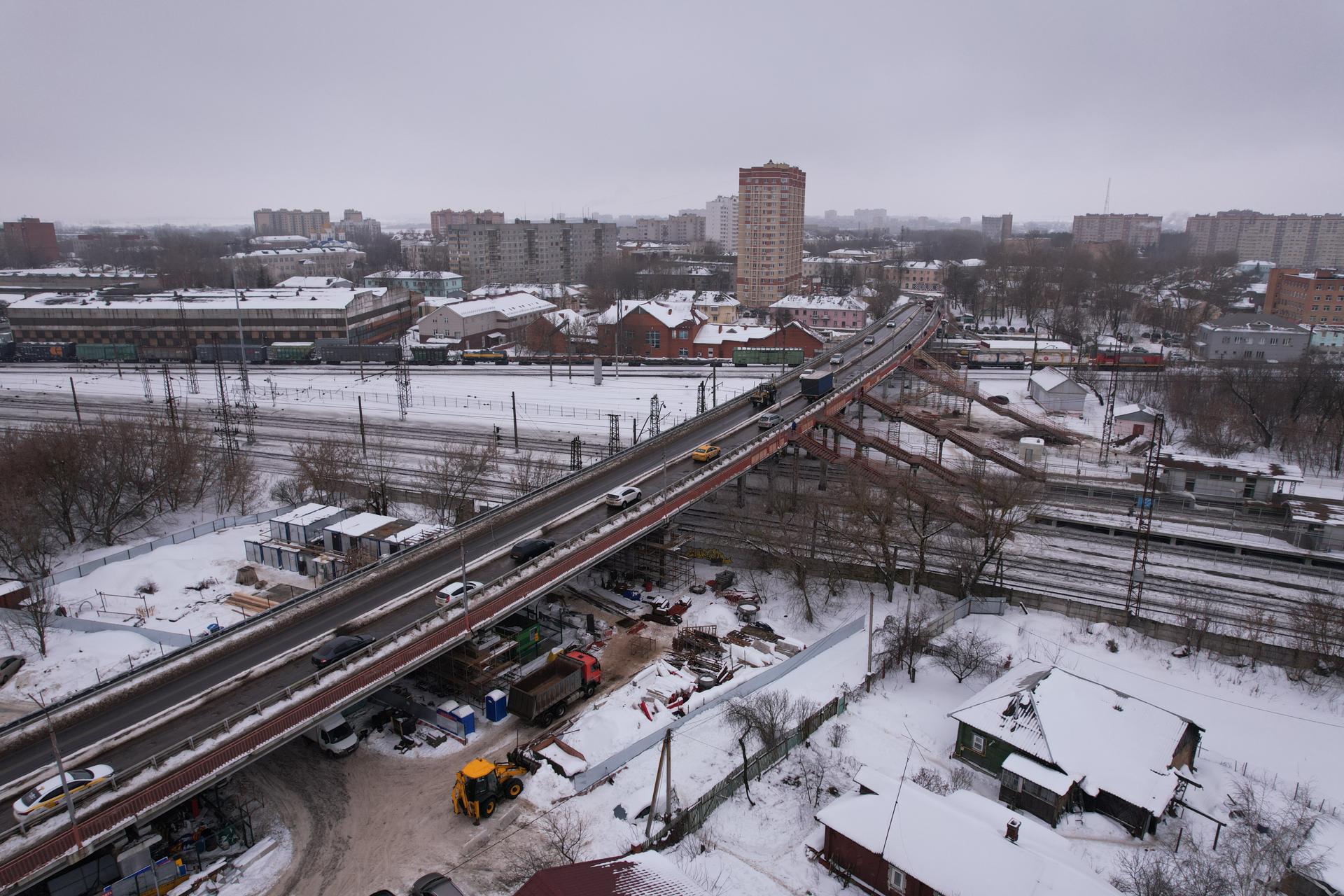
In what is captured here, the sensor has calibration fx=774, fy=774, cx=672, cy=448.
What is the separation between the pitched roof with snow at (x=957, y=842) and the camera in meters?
15.7

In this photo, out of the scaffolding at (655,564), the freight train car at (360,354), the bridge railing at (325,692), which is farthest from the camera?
the freight train car at (360,354)

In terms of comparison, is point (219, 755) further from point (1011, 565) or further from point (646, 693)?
point (1011, 565)

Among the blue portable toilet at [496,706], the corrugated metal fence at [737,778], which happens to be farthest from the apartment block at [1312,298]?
the blue portable toilet at [496,706]

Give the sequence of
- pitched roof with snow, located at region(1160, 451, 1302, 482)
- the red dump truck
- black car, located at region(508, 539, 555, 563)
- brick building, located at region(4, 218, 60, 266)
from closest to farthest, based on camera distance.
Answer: the red dump truck, black car, located at region(508, 539, 555, 563), pitched roof with snow, located at region(1160, 451, 1302, 482), brick building, located at region(4, 218, 60, 266)

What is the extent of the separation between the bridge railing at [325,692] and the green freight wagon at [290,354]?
6802cm

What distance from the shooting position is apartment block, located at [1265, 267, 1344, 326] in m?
93.8

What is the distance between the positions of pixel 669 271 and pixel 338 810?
5462 inches

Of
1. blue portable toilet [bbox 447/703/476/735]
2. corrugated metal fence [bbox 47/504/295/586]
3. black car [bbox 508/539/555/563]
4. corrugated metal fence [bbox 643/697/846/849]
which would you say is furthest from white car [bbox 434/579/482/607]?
corrugated metal fence [bbox 47/504/295/586]

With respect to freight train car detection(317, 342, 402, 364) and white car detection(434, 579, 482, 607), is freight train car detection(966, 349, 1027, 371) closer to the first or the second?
freight train car detection(317, 342, 402, 364)

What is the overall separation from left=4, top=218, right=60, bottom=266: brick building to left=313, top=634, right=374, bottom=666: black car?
22008cm

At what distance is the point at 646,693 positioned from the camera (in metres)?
24.2

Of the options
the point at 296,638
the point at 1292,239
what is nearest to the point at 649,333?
the point at 296,638

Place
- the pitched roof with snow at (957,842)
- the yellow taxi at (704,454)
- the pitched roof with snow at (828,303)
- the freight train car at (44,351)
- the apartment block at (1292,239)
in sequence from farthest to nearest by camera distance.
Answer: the apartment block at (1292,239)
the pitched roof with snow at (828,303)
the freight train car at (44,351)
the yellow taxi at (704,454)
the pitched roof with snow at (957,842)

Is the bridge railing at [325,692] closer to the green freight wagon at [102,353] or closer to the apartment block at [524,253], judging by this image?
the green freight wagon at [102,353]
